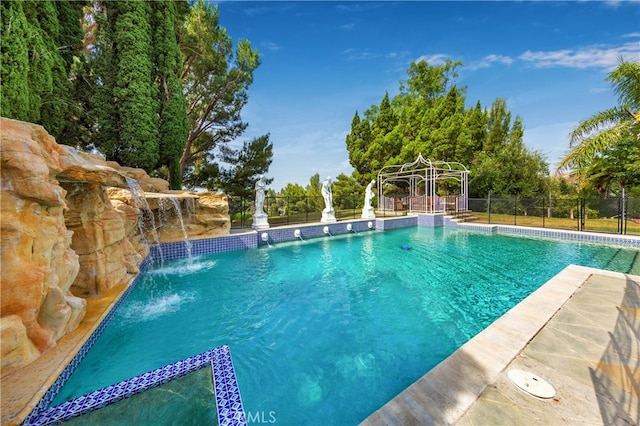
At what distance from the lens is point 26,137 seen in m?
2.74

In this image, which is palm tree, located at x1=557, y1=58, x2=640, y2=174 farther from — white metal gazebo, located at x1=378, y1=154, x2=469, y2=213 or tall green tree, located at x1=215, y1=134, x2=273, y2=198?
tall green tree, located at x1=215, y1=134, x2=273, y2=198

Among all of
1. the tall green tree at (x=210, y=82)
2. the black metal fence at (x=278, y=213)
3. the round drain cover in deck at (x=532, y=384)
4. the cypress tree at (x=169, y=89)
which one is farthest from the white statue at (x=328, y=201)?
the round drain cover in deck at (x=532, y=384)

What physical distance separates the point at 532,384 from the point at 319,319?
2740 millimetres

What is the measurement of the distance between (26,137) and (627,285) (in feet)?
29.2

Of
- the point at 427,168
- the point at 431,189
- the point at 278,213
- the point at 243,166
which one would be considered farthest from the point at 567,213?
the point at 243,166

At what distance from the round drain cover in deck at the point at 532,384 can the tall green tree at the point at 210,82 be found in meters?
14.4

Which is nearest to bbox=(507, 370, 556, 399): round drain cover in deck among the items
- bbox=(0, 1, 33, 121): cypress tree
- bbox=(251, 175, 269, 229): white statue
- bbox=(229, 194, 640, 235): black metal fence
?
bbox=(251, 175, 269, 229): white statue

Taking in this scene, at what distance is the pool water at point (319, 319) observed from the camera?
2.66 m

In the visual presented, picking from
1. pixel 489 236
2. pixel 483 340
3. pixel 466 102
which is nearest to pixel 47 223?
pixel 483 340


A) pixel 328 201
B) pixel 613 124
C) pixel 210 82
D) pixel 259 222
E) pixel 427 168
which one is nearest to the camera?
pixel 613 124

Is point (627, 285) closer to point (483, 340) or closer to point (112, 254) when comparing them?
point (483, 340)

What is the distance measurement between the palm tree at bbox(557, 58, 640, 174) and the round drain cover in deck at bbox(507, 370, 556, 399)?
916 cm

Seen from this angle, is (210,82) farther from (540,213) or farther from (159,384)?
(540,213)

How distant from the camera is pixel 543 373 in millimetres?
2197
